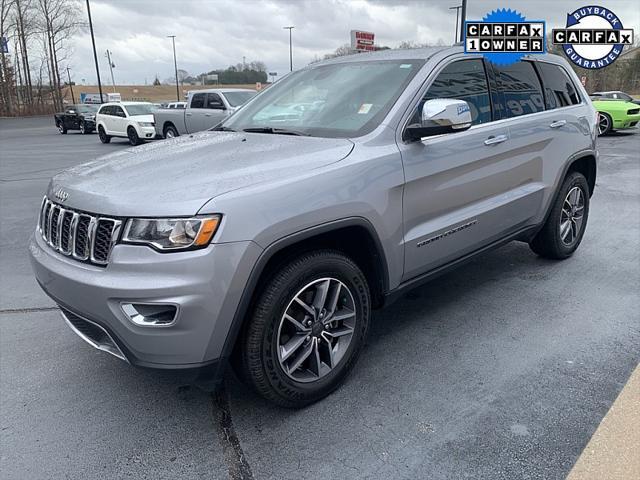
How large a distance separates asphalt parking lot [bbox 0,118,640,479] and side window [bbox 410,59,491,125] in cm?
147

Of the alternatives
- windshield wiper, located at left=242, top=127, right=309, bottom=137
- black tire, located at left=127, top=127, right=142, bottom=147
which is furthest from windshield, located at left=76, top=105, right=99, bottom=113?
windshield wiper, located at left=242, top=127, right=309, bottom=137

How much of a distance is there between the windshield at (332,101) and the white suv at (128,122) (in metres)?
15.8

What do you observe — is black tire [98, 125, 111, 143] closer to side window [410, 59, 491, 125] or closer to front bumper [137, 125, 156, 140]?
front bumper [137, 125, 156, 140]

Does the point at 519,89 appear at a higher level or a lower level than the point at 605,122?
higher

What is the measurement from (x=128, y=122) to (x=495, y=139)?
59.3 feet

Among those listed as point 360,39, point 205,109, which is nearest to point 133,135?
point 205,109

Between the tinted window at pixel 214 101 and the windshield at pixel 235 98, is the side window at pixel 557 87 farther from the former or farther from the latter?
the tinted window at pixel 214 101

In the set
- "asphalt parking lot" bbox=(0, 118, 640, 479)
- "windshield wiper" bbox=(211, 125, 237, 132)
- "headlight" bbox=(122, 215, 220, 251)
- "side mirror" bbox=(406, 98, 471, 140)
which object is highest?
"side mirror" bbox=(406, 98, 471, 140)

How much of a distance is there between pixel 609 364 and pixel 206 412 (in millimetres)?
2375

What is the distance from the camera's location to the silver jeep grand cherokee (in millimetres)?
2242

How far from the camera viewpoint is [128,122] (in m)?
19.3

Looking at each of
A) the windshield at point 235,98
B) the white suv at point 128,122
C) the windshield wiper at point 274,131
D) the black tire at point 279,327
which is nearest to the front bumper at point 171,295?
the black tire at point 279,327

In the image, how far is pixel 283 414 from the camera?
2.77 m

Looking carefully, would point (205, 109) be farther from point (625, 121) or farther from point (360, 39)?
point (625, 121)
